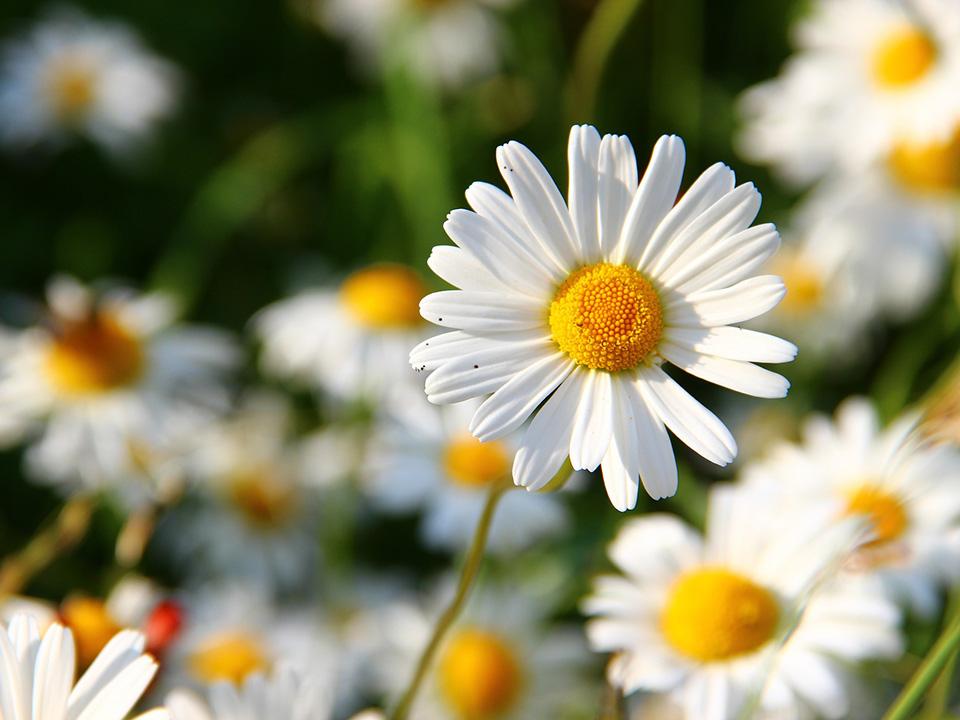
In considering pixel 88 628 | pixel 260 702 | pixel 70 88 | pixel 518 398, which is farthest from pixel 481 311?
pixel 70 88

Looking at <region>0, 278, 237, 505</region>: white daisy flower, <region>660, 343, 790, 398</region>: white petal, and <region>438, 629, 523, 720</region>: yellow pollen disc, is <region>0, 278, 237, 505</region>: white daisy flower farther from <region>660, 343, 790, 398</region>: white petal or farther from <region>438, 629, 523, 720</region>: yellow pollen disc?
<region>660, 343, 790, 398</region>: white petal

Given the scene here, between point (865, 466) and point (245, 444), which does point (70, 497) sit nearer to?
point (245, 444)

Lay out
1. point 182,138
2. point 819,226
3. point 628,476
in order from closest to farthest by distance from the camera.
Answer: point 628,476
point 819,226
point 182,138

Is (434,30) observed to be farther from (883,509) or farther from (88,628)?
(88,628)

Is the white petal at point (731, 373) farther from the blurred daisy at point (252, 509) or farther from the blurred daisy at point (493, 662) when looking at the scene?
the blurred daisy at point (252, 509)

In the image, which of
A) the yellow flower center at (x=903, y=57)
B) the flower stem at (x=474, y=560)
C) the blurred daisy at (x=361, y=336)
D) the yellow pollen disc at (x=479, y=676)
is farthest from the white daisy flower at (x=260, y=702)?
Answer: the yellow flower center at (x=903, y=57)

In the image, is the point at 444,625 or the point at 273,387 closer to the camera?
the point at 444,625

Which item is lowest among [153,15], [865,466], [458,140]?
[865,466]

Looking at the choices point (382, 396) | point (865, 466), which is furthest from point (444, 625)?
point (382, 396)
